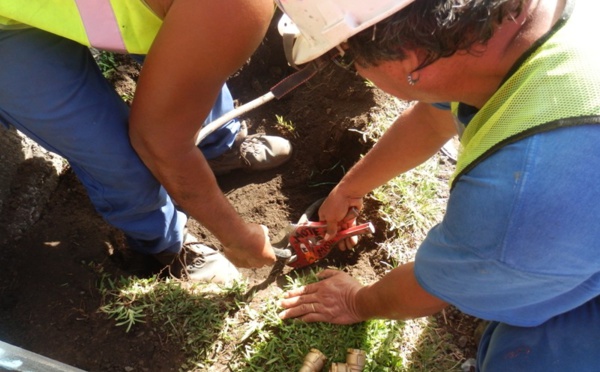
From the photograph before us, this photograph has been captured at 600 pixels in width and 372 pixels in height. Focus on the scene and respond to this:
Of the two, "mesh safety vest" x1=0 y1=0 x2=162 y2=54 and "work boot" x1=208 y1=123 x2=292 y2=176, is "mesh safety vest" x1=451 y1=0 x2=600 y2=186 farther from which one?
"work boot" x1=208 y1=123 x2=292 y2=176

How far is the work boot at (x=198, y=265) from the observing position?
2.28 m

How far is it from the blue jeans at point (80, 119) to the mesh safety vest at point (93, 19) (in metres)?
0.12

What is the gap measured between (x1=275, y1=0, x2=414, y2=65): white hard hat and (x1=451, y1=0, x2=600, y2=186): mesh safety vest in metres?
0.30

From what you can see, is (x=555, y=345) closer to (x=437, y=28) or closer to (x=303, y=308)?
(x=303, y=308)

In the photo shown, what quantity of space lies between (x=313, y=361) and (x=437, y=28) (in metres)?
1.33

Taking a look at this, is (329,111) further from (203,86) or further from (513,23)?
(513,23)

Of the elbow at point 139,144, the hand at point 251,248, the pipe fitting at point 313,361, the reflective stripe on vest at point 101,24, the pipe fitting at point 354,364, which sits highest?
the reflective stripe on vest at point 101,24

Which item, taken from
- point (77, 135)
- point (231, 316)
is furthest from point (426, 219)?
point (77, 135)

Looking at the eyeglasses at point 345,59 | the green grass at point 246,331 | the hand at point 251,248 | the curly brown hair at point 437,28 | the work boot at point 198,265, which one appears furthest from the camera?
the work boot at point 198,265

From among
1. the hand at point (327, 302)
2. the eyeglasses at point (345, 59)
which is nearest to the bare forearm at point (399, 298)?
the hand at point (327, 302)

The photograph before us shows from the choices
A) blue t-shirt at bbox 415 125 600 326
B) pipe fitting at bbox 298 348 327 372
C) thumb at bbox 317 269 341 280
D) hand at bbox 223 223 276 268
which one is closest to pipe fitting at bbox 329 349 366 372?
pipe fitting at bbox 298 348 327 372

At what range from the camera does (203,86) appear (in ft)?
4.62

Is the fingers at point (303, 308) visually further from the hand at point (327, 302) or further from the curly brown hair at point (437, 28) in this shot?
the curly brown hair at point (437, 28)

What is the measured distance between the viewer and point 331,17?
1.07 meters
